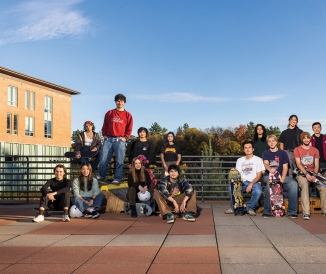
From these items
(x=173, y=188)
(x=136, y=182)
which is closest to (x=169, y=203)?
(x=173, y=188)

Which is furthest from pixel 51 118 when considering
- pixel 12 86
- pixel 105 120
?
pixel 105 120

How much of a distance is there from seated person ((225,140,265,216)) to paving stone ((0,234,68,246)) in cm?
433

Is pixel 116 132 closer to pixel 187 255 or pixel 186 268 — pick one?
pixel 187 255

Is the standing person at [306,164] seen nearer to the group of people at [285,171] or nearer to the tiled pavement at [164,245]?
the group of people at [285,171]

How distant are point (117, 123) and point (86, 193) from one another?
2.07 metres

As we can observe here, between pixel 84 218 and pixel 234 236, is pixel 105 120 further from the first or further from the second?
pixel 234 236

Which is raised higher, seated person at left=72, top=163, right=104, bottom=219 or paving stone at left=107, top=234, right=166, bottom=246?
seated person at left=72, top=163, right=104, bottom=219

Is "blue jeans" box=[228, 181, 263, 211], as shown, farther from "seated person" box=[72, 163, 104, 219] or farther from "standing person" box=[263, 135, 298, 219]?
"seated person" box=[72, 163, 104, 219]

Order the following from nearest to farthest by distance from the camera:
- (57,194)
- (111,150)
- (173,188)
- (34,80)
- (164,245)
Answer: (164,245) → (173,188) → (57,194) → (111,150) → (34,80)

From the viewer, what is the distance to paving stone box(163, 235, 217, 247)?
6.89 meters

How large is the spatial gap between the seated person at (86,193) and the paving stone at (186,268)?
197 inches

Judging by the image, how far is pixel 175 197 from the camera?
390 inches

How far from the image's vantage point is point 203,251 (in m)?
6.34

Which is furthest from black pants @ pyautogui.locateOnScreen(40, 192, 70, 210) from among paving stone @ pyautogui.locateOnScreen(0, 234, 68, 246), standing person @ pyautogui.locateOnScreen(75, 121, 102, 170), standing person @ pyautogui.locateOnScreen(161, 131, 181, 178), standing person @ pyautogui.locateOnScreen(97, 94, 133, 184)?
standing person @ pyautogui.locateOnScreen(161, 131, 181, 178)
